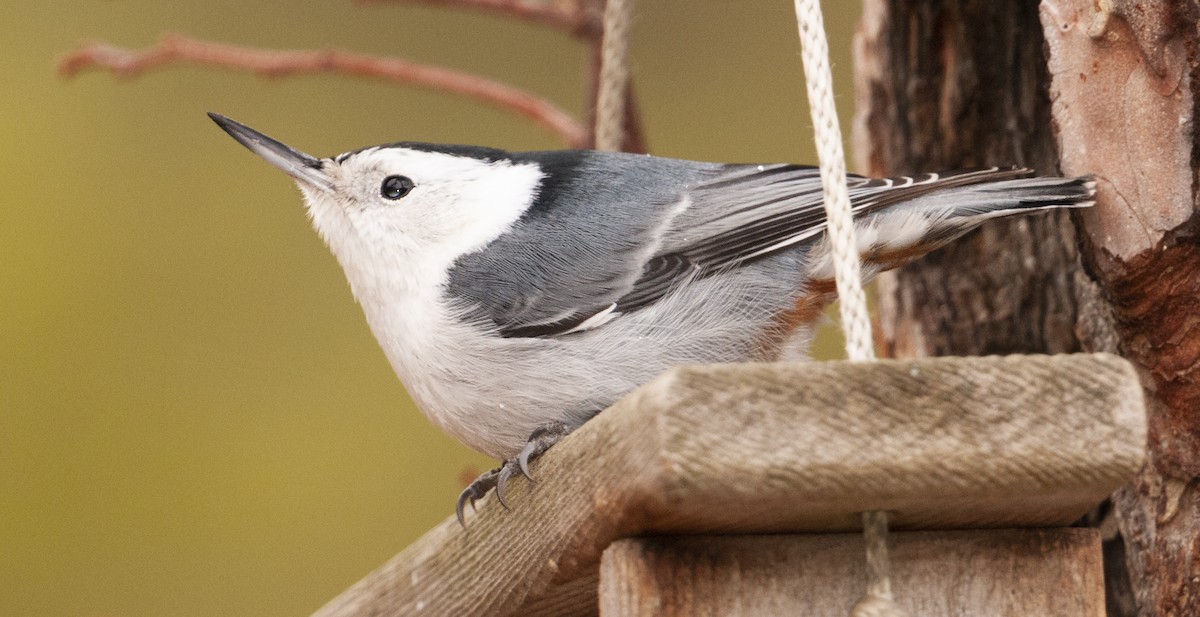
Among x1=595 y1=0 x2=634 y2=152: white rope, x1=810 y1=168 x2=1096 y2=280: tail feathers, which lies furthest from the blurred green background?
x1=810 y1=168 x2=1096 y2=280: tail feathers

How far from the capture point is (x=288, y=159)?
83.5 inches

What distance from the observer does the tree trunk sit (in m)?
1.65

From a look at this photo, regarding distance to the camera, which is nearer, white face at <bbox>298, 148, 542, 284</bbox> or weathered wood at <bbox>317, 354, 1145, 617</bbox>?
weathered wood at <bbox>317, 354, 1145, 617</bbox>

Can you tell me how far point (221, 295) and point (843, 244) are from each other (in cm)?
272

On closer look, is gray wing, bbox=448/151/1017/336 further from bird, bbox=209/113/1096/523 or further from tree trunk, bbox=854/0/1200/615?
tree trunk, bbox=854/0/1200/615

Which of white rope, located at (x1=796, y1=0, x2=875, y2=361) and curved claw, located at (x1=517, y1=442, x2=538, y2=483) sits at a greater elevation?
white rope, located at (x1=796, y1=0, x2=875, y2=361)

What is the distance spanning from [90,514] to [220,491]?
Answer: 0.30 metres

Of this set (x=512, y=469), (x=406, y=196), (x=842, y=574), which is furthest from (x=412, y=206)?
(x=842, y=574)

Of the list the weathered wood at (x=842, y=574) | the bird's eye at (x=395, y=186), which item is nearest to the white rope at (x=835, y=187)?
the weathered wood at (x=842, y=574)

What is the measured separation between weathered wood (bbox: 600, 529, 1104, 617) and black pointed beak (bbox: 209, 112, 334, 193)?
99 centimetres

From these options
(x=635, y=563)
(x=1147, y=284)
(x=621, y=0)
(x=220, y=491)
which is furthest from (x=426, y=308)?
(x=220, y=491)

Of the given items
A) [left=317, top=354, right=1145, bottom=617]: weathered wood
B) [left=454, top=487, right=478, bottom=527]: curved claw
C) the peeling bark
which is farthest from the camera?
the peeling bark

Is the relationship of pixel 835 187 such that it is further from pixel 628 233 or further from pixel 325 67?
pixel 325 67

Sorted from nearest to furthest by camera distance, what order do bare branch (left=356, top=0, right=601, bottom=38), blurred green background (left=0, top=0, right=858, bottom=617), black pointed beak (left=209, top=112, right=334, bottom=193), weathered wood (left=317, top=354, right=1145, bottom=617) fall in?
weathered wood (left=317, top=354, right=1145, bottom=617) → black pointed beak (left=209, top=112, right=334, bottom=193) → bare branch (left=356, top=0, right=601, bottom=38) → blurred green background (left=0, top=0, right=858, bottom=617)
